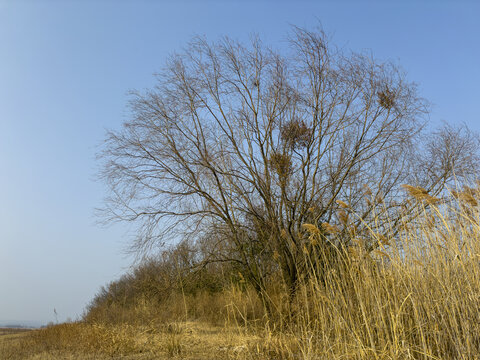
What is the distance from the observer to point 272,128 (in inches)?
331

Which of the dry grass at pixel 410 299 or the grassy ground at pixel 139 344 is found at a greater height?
the dry grass at pixel 410 299

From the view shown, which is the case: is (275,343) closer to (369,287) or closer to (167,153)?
(369,287)

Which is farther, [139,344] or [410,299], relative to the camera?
[139,344]

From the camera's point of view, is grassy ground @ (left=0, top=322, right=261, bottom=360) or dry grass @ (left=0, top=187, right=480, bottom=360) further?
grassy ground @ (left=0, top=322, right=261, bottom=360)

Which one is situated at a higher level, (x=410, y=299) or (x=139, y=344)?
(x=410, y=299)

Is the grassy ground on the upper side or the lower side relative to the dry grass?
lower

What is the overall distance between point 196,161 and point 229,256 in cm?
222

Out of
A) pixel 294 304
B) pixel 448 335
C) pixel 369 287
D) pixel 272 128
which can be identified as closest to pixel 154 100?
pixel 272 128

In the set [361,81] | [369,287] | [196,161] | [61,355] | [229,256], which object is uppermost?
[361,81]

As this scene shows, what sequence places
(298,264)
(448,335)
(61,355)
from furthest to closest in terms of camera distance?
(298,264)
(61,355)
(448,335)

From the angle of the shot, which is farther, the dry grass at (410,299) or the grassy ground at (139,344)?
the grassy ground at (139,344)

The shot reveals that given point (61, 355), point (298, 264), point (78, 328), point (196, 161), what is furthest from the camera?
point (78, 328)

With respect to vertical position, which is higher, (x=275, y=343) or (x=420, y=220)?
(x=420, y=220)

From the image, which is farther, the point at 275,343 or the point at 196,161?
the point at 196,161
